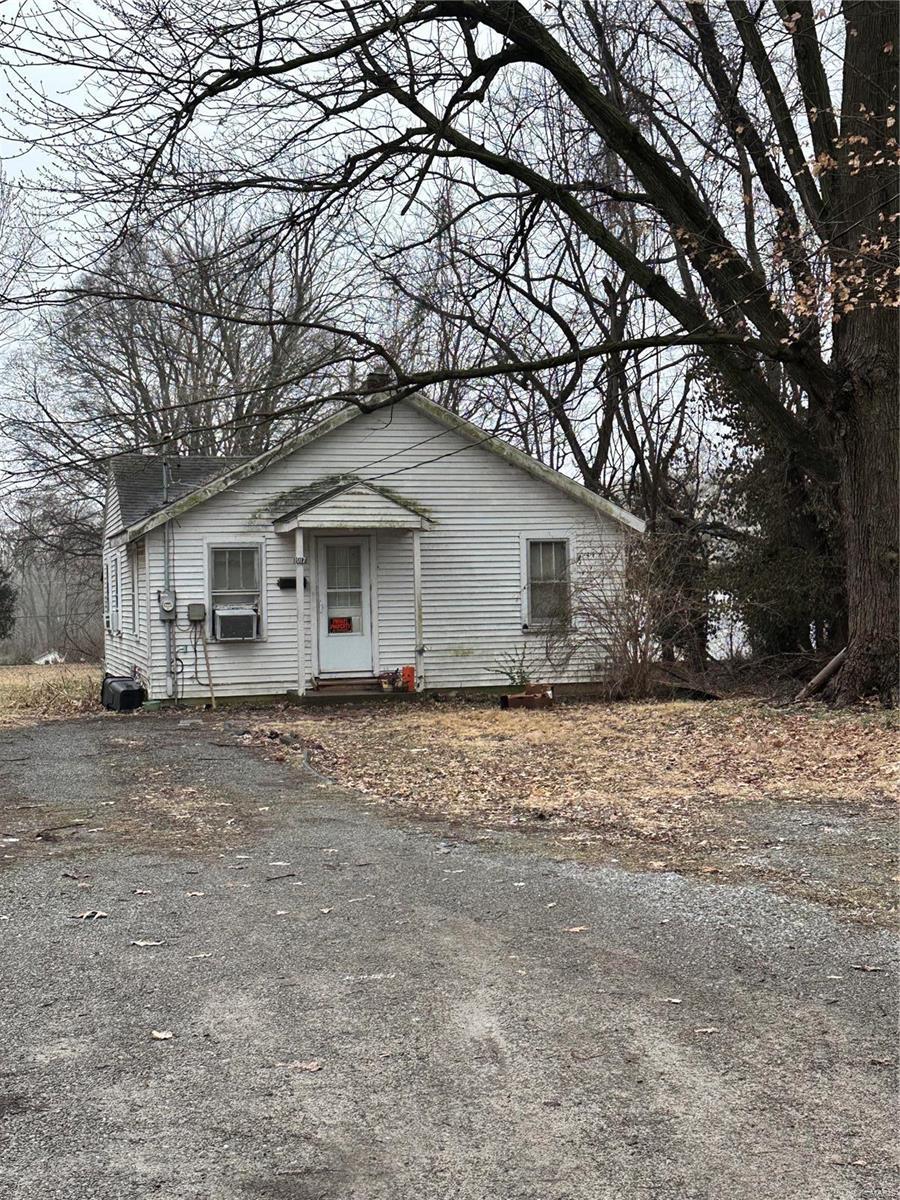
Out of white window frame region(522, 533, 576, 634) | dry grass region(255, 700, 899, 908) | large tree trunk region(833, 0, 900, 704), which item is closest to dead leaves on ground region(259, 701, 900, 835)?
dry grass region(255, 700, 899, 908)

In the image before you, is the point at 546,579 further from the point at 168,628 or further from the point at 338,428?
the point at 168,628

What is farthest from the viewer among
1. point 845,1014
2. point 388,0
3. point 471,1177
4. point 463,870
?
point 388,0

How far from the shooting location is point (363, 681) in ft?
60.3

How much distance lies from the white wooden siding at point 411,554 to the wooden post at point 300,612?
221 mm

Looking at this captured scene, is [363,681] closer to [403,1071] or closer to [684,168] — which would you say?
[684,168]

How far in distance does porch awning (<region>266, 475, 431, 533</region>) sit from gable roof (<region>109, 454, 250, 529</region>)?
7.99 feet

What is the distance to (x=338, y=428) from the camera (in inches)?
719

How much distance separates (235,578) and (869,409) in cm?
967

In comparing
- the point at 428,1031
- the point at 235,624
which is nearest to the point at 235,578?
the point at 235,624

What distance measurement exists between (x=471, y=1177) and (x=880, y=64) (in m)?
14.1

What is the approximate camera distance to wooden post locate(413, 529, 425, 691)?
18.1 meters

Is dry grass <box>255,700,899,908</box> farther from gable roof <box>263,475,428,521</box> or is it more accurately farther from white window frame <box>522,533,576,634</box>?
white window frame <box>522,533,576,634</box>

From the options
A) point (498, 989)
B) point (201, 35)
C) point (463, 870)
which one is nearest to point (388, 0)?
point (201, 35)

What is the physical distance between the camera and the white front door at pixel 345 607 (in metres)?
18.3
